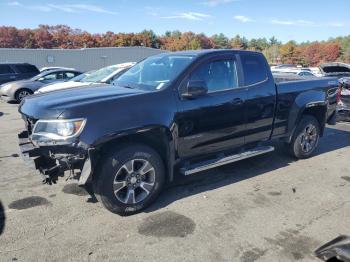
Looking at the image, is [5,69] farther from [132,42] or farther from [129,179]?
[132,42]

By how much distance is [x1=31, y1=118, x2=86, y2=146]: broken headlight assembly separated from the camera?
381cm

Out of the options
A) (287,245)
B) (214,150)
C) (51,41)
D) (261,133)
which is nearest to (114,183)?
(214,150)

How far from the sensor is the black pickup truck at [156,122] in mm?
3896

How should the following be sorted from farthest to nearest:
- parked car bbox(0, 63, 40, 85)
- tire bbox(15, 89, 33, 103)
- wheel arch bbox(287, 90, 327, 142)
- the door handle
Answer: parked car bbox(0, 63, 40, 85) → tire bbox(15, 89, 33, 103) → wheel arch bbox(287, 90, 327, 142) → the door handle

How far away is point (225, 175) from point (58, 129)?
9.38ft

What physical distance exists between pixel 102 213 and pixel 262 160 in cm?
337

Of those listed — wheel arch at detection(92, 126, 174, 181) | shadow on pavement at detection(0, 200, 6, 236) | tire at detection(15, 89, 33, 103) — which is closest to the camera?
shadow on pavement at detection(0, 200, 6, 236)

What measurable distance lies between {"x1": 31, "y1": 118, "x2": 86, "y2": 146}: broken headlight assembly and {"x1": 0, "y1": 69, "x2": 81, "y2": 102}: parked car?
1129 cm

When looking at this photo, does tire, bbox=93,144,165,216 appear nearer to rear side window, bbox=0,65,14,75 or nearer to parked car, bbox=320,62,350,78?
parked car, bbox=320,62,350,78

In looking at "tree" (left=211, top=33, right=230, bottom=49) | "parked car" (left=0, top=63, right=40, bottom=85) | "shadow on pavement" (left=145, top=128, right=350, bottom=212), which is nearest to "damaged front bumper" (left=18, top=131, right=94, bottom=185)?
"shadow on pavement" (left=145, top=128, right=350, bottom=212)

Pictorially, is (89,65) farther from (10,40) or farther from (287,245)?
(10,40)

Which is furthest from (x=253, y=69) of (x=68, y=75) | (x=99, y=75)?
(x=68, y=75)

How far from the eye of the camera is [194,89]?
4.50 metres

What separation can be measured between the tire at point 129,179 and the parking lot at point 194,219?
167 millimetres
